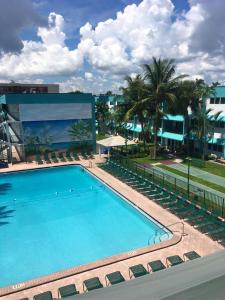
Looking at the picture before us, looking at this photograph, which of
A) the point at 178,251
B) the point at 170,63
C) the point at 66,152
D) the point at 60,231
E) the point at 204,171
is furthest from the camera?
the point at 66,152

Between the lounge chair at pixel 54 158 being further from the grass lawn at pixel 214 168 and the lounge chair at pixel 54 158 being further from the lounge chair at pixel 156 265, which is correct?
the lounge chair at pixel 156 265

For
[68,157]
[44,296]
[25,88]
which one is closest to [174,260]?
[44,296]

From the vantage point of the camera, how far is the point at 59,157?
4009 centimetres

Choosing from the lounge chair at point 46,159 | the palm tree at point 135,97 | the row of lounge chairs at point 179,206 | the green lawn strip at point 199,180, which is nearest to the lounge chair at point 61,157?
the lounge chair at point 46,159

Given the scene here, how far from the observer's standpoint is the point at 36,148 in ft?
130

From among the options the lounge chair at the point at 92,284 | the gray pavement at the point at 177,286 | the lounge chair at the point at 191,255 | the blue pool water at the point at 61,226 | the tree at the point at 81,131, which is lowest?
the blue pool water at the point at 61,226

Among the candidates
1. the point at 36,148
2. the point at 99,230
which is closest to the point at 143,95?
the point at 36,148

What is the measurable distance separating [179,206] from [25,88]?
202 ft

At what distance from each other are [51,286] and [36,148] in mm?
27632

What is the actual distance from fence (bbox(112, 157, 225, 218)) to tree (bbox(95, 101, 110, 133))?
3210 centimetres

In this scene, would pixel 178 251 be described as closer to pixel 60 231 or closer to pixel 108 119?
pixel 60 231

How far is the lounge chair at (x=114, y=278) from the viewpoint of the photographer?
13.1 m

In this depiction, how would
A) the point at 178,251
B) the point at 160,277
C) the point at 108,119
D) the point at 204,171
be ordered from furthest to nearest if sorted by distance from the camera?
the point at 108,119 → the point at 204,171 → the point at 178,251 → the point at 160,277

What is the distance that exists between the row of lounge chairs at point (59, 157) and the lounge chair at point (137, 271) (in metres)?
25.6
